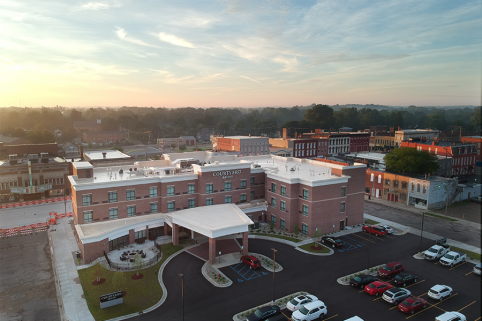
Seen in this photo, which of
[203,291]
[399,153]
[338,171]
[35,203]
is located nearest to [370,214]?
[338,171]

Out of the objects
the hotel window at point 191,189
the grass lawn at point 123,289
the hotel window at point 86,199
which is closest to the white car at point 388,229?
the hotel window at point 191,189

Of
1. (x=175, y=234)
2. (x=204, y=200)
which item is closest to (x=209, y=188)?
(x=204, y=200)

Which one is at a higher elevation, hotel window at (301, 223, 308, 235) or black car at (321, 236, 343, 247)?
hotel window at (301, 223, 308, 235)

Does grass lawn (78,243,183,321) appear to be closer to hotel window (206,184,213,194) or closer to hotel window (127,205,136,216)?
hotel window (127,205,136,216)

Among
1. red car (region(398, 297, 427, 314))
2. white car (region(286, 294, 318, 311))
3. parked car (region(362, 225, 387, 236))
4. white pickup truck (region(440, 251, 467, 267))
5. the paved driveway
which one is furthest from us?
parked car (region(362, 225, 387, 236))

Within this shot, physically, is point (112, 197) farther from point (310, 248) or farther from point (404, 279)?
point (404, 279)

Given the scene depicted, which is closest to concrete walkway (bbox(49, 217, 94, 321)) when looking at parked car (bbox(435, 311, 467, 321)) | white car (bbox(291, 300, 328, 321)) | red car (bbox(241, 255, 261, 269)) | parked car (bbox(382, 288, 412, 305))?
red car (bbox(241, 255, 261, 269))
